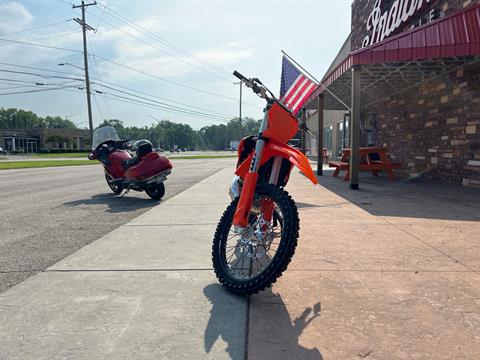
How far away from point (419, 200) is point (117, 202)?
6133mm

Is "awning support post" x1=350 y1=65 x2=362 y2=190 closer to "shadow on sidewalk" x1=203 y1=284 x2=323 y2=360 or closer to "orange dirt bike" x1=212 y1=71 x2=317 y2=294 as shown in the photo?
"orange dirt bike" x1=212 y1=71 x2=317 y2=294

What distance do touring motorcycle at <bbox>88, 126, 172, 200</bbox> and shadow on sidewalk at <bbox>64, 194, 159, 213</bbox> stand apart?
27cm

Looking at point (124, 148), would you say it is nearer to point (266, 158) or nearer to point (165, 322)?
point (266, 158)

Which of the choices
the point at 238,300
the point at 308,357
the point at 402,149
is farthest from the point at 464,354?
the point at 402,149

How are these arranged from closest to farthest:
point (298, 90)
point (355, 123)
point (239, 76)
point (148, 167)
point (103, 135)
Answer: point (239, 76), point (298, 90), point (148, 167), point (103, 135), point (355, 123)

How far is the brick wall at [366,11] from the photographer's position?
8894 mm

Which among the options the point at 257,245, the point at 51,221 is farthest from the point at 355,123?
the point at 51,221

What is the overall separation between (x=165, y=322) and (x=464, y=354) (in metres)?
1.72

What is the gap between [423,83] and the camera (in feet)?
36.1

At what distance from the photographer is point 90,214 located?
6.00 meters

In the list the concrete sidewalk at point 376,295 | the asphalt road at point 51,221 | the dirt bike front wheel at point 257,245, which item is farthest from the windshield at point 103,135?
the dirt bike front wheel at point 257,245

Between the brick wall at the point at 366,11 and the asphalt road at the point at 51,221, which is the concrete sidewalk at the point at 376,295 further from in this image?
the brick wall at the point at 366,11

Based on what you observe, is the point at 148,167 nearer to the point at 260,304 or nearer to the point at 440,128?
the point at 260,304

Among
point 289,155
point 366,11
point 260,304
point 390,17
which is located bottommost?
point 260,304
